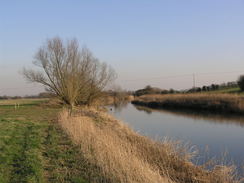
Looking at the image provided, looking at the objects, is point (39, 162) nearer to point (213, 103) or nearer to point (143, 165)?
point (143, 165)

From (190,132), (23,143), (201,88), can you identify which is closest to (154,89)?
(201,88)

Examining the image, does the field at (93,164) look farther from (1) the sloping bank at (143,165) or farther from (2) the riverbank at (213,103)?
(2) the riverbank at (213,103)

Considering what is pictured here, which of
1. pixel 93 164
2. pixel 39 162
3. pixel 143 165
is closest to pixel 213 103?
pixel 143 165

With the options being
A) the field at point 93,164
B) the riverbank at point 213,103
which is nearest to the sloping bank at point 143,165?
the field at point 93,164

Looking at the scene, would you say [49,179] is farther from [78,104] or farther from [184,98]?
[184,98]

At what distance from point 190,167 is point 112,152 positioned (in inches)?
81.3

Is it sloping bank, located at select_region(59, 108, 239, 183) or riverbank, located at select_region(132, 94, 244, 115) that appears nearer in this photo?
sloping bank, located at select_region(59, 108, 239, 183)

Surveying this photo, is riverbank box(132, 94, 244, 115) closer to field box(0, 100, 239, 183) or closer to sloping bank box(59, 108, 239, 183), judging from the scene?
sloping bank box(59, 108, 239, 183)

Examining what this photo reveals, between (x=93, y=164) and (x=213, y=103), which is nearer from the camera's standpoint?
(x=93, y=164)

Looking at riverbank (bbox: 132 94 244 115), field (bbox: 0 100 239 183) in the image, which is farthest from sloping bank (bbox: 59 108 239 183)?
riverbank (bbox: 132 94 244 115)

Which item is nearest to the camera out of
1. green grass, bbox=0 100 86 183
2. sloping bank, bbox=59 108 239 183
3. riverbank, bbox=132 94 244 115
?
green grass, bbox=0 100 86 183

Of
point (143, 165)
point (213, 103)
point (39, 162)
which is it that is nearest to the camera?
point (39, 162)

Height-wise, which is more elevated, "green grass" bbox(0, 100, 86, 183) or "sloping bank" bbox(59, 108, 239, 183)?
"green grass" bbox(0, 100, 86, 183)

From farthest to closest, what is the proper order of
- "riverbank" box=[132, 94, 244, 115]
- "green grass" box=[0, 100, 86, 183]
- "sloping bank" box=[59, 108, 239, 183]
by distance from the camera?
"riverbank" box=[132, 94, 244, 115]
"sloping bank" box=[59, 108, 239, 183]
"green grass" box=[0, 100, 86, 183]
